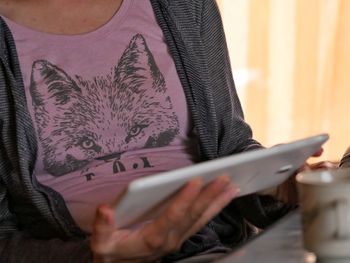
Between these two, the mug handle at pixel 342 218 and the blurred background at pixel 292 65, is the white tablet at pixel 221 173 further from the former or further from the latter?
the blurred background at pixel 292 65

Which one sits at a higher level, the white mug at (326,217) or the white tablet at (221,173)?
the white tablet at (221,173)

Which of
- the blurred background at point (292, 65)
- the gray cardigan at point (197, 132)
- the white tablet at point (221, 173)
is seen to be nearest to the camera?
the white tablet at point (221, 173)

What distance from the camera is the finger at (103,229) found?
0.55 metres

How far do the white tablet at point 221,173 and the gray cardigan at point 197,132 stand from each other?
0.58ft

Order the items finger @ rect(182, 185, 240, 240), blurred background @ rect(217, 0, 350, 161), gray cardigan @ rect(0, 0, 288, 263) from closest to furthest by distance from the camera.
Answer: finger @ rect(182, 185, 240, 240)
gray cardigan @ rect(0, 0, 288, 263)
blurred background @ rect(217, 0, 350, 161)

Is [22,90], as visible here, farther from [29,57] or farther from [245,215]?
[245,215]

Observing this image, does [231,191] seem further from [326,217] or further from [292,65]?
[292,65]

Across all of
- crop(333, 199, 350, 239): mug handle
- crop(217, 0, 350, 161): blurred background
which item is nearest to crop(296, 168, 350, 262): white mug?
crop(333, 199, 350, 239): mug handle

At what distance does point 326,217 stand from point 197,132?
0.42 meters

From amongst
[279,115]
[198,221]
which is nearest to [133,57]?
[198,221]

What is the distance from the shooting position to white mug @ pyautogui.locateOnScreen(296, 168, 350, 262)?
539 mm

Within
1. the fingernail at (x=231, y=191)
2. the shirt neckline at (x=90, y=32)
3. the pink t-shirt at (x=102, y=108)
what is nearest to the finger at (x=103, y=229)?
the fingernail at (x=231, y=191)

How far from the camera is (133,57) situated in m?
0.96

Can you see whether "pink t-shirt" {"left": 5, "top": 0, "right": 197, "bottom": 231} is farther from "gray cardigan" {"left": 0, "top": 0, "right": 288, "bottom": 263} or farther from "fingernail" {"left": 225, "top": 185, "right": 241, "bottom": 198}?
"fingernail" {"left": 225, "top": 185, "right": 241, "bottom": 198}
